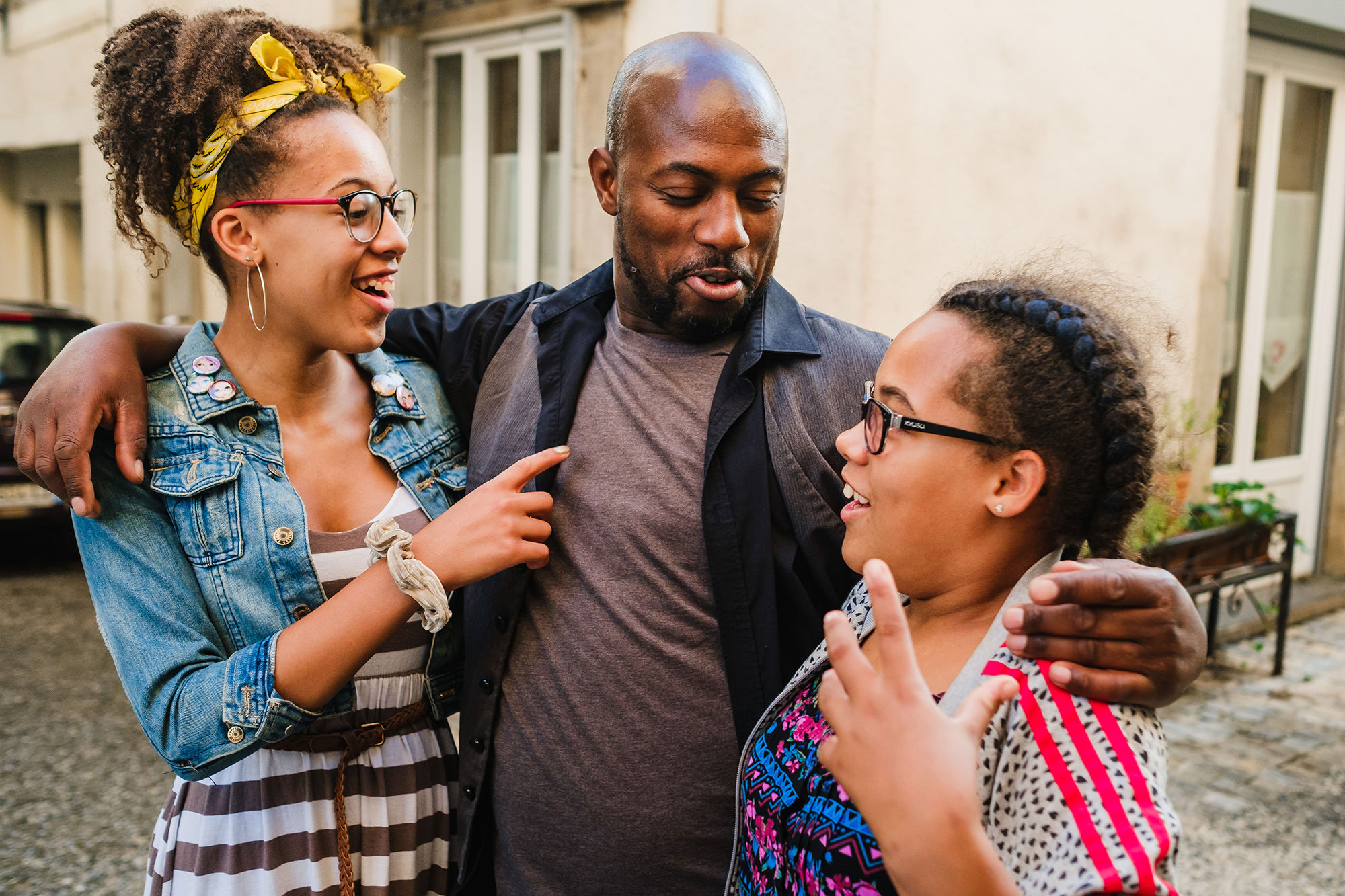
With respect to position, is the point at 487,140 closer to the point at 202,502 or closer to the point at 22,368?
the point at 22,368

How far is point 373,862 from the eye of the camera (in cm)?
195

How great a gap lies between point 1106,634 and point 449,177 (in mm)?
5578

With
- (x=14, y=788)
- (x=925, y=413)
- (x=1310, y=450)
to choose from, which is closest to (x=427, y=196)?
(x=14, y=788)

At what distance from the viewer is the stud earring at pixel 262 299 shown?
6.53 feet

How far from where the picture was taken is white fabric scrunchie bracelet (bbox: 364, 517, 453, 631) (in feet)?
5.68

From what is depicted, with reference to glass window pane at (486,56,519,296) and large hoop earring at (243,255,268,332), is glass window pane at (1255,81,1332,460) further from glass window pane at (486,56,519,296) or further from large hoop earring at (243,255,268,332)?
large hoop earring at (243,255,268,332)

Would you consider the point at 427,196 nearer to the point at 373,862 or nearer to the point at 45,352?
the point at 45,352

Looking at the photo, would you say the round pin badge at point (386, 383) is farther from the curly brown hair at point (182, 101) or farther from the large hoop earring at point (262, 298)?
the curly brown hair at point (182, 101)

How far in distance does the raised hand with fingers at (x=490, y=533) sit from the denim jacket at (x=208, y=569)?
0.97 ft

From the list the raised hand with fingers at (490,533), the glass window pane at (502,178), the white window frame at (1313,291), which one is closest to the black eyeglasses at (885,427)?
the raised hand with fingers at (490,533)

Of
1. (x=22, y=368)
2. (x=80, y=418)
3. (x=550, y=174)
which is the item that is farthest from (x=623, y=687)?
(x=22, y=368)

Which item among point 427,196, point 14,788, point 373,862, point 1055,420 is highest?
point 427,196

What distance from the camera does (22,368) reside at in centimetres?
706

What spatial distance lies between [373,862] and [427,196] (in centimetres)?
500
